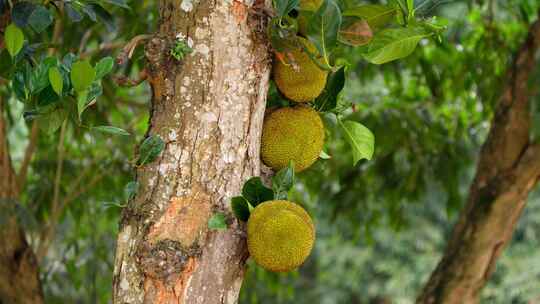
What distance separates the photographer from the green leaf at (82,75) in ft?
2.93

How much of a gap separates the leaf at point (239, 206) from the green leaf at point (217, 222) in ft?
0.07

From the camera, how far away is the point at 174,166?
97 centimetres

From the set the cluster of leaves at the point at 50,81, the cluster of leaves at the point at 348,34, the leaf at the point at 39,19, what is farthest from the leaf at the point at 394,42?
the leaf at the point at 39,19

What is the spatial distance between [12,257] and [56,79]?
0.98 meters

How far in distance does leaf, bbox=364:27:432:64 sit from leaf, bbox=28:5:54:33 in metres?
0.44

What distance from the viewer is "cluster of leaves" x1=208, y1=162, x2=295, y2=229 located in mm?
954

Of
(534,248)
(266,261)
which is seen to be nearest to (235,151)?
(266,261)

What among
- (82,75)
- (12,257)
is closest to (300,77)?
(82,75)

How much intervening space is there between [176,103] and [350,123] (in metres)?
0.30

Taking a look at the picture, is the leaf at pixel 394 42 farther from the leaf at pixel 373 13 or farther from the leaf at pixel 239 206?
the leaf at pixel 239 206

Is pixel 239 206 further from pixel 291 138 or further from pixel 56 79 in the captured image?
pixel 56 79

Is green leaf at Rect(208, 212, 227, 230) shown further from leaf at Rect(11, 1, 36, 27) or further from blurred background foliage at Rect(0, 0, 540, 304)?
blurred background foliage at Rect(0, 0, 540, 304)

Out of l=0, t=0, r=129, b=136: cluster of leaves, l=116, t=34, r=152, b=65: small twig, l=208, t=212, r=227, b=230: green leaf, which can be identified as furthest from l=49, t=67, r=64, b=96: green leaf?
l=208, t=212, r=227, b=230: green leaf

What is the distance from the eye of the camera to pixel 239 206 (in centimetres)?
97
